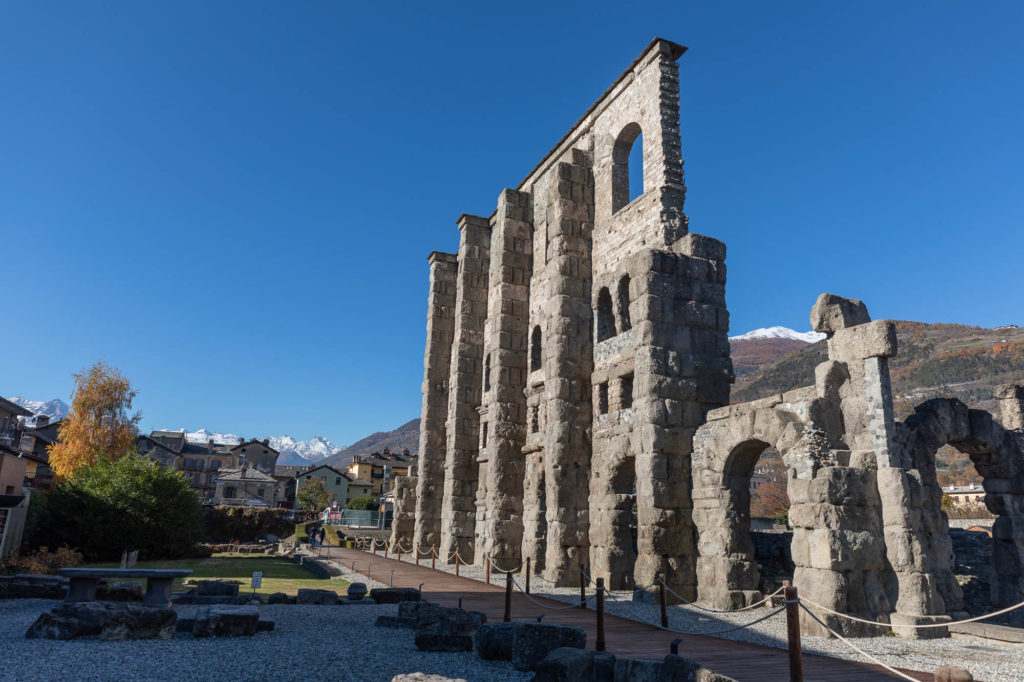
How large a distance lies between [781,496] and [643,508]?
3630 cm

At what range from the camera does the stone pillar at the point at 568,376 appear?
16094mm

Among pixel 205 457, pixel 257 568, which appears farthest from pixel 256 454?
pixel 257 568

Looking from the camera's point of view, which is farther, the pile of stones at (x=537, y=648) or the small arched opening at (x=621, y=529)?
the small arched opening at (x=621, y=529)

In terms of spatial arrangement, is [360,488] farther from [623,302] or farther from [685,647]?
[685,647]

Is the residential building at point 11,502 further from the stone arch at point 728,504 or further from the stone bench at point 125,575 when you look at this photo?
the stone arch at point 728,504

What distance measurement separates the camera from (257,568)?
20922mm

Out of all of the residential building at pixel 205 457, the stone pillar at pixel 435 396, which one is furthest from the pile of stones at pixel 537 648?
the residential building at pixel 205 457

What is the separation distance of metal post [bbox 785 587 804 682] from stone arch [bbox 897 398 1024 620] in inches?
192

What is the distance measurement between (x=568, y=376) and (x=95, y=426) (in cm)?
2926

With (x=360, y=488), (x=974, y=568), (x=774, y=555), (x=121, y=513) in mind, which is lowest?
(x=974, y=568)

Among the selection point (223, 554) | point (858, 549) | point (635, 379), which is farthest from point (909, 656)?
point (223, 554)

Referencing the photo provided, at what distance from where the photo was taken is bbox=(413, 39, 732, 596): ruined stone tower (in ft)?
43.8

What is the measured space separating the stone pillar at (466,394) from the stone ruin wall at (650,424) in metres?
0.06

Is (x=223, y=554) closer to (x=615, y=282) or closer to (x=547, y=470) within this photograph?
(x=547, y=470)
